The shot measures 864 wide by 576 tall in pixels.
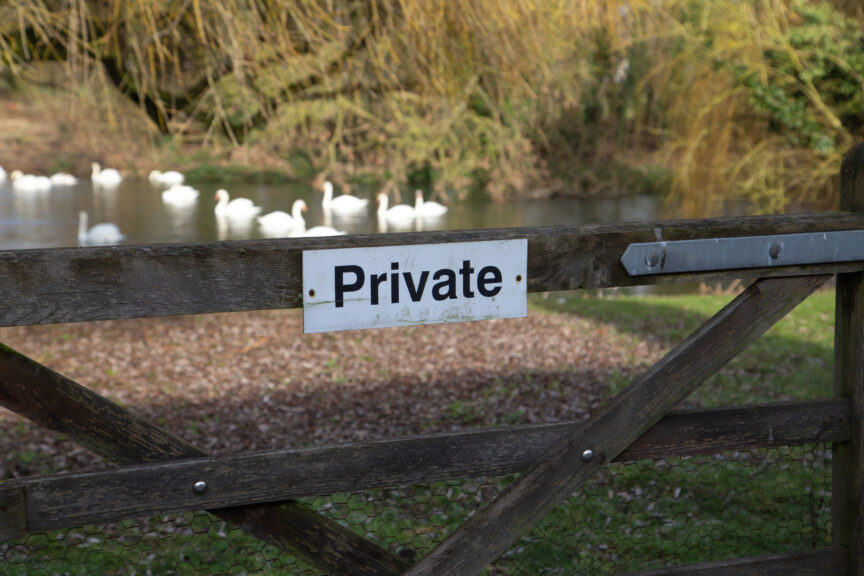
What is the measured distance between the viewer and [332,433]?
6.78 meters

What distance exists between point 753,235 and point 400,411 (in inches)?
181

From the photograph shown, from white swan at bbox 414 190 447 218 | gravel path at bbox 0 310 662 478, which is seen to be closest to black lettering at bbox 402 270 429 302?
gravel path at bbox 0 310 662 478


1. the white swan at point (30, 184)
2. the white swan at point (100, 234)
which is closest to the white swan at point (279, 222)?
the white swan at point (100, 234)

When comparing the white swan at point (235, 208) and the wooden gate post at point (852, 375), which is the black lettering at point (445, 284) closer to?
the wooden gate post at point (852, 375)

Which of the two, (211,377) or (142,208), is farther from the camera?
(142,208)

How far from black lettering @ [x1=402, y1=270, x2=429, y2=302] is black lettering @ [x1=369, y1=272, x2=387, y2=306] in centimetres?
6

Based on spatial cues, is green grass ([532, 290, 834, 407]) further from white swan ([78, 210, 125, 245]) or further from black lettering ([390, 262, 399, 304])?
white swan ([78, 210, 125, 245])

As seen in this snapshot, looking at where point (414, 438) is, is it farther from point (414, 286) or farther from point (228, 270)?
point (228, 270)

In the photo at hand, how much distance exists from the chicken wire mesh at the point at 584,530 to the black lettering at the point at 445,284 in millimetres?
1431

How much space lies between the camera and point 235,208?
1631 cm

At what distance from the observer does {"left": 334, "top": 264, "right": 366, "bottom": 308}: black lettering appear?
2697 mm

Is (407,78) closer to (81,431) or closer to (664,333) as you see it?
(664,333)

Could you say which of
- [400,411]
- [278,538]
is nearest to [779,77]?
[400,411]

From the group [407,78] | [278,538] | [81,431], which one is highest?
[407,78]
